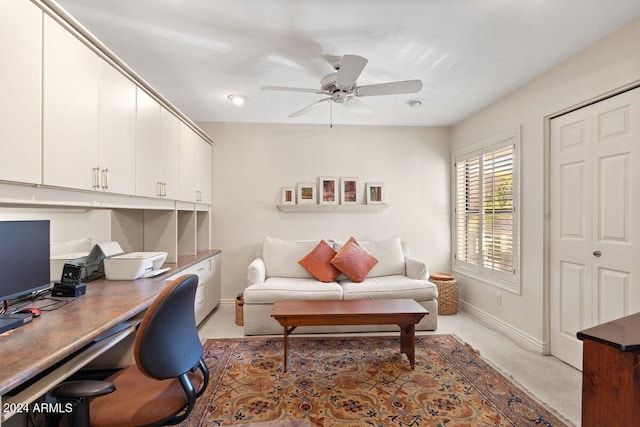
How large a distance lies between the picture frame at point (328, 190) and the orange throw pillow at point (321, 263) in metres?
0.66

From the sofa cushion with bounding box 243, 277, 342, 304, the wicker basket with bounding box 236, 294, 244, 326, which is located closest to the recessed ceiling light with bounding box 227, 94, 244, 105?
the sofa cushion with bounding box 243, 277, 342, 304

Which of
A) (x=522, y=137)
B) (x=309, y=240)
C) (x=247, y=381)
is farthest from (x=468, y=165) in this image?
(x=247, y=381)

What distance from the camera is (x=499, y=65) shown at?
258 cm

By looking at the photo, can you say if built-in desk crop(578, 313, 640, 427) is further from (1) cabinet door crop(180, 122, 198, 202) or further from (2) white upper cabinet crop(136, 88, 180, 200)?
(1) cabinet door crop(180, 122, 198, 202)

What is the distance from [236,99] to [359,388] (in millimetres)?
2958

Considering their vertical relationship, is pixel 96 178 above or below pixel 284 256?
above

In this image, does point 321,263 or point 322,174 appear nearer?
point 321,263

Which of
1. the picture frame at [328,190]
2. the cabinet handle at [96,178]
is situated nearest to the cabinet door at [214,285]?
the picture frame at [328,190]

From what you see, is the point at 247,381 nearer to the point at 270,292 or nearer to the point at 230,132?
the point at 270,292

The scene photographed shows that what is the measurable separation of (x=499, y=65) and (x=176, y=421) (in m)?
3.25

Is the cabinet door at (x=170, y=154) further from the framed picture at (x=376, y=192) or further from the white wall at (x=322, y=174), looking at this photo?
the framed picture at (x=376, y=192)

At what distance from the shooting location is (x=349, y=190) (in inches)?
171

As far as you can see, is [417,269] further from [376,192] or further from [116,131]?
[116,131]

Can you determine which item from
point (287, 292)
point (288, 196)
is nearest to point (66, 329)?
point (287, 292)
